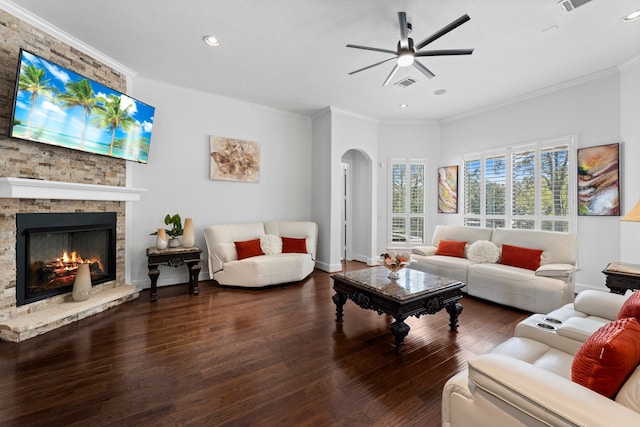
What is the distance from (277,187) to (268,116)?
141 cm

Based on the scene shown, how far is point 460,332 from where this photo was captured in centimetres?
278

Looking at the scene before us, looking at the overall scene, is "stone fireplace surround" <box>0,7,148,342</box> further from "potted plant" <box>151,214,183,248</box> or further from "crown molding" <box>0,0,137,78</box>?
"potted plant" <box>151,214,183,248</box>

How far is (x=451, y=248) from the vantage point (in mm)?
4508

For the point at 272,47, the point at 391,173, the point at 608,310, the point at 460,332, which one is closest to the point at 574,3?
the point at 608,310

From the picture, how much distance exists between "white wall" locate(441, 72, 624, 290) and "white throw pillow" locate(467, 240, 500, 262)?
1.27 metres

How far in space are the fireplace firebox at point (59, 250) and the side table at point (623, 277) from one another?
5844mm

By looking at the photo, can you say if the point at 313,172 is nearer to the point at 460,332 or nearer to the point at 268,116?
the point at 268,116

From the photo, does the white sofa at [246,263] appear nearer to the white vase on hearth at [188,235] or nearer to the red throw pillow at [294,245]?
the red throw pillow at [294,245]

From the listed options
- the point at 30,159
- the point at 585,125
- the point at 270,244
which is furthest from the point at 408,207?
the point at 30,159

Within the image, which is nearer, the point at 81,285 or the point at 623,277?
the point at 623,277

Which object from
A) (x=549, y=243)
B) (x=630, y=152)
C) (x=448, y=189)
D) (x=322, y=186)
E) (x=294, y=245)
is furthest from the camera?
(x=448, y=189)

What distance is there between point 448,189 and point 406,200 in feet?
2.93

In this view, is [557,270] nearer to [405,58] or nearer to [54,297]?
[405,58]

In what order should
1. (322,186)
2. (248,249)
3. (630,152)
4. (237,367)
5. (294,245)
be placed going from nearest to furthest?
(237,367)
(630,152)
(248,249)
(294,245)
(322,186)
